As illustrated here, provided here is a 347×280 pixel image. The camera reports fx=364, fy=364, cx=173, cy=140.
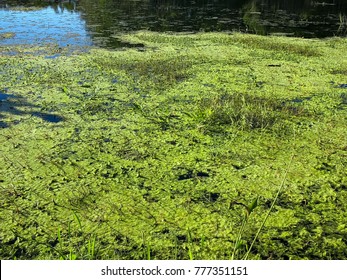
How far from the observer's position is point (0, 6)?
9.76m

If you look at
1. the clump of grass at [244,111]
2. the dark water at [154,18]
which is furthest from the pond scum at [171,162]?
the dark water at [154,18]

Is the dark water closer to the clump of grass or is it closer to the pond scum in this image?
the pond scum

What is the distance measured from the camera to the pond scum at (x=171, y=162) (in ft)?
5.38

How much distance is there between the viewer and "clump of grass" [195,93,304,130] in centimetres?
281

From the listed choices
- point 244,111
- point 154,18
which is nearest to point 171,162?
point 244,111

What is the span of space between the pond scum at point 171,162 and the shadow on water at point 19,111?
0.05 ft

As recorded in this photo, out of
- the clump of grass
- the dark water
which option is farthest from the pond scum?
the dark water

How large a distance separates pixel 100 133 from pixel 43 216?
3.15 ft

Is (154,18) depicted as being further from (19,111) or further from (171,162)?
(171,162)

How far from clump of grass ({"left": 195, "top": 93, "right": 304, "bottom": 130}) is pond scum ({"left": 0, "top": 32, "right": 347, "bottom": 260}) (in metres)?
0.01

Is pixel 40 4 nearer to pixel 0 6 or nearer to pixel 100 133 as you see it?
pixel 0 6

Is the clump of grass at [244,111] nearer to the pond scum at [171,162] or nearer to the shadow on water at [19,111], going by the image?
the pond scum at [171,162]

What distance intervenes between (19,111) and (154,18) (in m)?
5.95

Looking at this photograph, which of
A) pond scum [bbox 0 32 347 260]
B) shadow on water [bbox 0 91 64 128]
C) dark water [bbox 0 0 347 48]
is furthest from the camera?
dark water [bbox 0 0 347 48]
